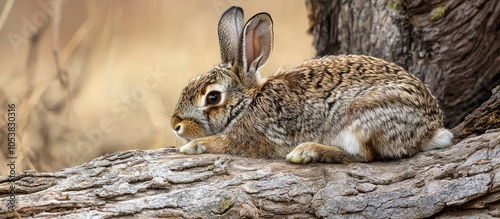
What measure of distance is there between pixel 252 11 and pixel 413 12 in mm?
2425

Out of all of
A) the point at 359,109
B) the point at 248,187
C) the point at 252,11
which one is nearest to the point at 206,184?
the point at 248,187

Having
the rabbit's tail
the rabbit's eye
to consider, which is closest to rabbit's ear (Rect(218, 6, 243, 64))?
the rabbit's eye

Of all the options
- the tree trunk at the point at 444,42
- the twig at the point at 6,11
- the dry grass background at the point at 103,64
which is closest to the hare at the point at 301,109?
the tree trunk at the point at 444,42

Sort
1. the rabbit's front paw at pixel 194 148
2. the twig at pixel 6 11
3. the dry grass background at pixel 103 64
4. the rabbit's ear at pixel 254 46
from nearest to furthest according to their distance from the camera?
the rabbit's front paw at pixel 194 148 < the rabbit's ear at pixel 254 46 < the twig at pixel 6 11 < the dry grass background at pixel 103 64

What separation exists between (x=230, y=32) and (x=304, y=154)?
0.98 m

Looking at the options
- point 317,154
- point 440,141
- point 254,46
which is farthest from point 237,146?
point 440,141

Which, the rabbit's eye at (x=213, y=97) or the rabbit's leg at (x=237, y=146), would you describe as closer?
the rabbit's leg at (x=237, y=146)

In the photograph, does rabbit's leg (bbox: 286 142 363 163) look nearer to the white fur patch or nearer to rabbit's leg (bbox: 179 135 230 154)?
the white fur patch

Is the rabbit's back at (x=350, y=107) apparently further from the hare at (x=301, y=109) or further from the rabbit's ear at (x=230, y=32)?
the rabbit's ear at (x=230, y=32)

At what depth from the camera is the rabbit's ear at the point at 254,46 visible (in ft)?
17.5

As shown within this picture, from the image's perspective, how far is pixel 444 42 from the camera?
6547 mm

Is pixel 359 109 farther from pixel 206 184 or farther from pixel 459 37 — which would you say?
pixel 459 37

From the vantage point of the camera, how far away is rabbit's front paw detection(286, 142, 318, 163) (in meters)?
5.05

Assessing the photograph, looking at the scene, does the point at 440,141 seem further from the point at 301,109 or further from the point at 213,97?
the point at 213,97
